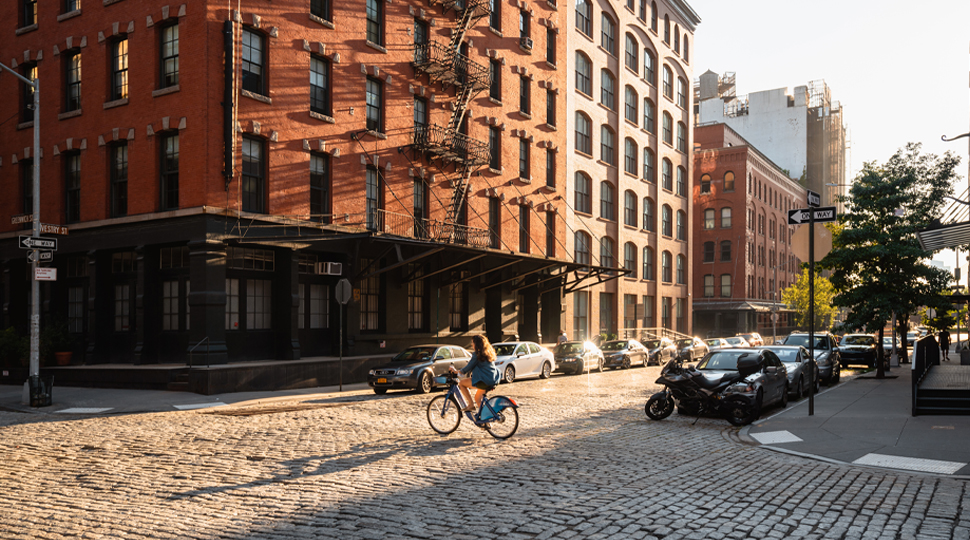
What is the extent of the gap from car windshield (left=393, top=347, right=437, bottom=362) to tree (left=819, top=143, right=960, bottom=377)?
1447 centimetres

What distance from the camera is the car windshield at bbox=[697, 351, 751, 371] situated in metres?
16.3

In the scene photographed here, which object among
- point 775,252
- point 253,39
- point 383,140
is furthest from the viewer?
point 775,252

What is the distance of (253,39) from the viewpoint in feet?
76.3

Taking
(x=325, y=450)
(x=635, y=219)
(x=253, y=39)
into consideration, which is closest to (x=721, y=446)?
(x=325, y=450)

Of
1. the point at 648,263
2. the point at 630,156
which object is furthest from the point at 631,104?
the point at 648,263

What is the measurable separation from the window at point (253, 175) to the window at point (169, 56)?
2861 mm

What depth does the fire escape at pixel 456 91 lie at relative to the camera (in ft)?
97.1

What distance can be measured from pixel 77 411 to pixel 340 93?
13570 millimetres

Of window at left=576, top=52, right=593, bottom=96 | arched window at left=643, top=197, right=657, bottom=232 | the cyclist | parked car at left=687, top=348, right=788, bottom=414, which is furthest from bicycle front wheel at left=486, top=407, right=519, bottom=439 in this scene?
arched window at left=643, top=197, right=657, bottom=232

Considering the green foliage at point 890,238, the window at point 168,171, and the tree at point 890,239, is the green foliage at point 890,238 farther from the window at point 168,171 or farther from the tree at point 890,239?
the window at point 168,171

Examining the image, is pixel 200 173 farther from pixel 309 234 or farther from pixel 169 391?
pixel 169 391

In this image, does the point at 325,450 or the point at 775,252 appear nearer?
the point at 325,450

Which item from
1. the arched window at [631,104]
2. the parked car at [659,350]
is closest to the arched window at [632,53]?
the arched window at [631,104]

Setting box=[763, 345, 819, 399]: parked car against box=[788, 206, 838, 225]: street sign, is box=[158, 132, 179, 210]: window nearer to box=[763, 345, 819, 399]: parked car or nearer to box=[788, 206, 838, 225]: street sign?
box=[788, 206, 838, 225]: street sign
